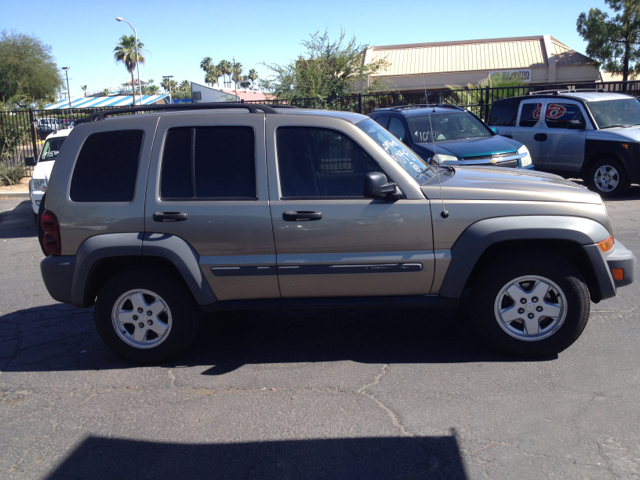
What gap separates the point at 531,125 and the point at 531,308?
902 cm

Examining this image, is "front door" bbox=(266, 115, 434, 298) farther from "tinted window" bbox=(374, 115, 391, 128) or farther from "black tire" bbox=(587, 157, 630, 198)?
"black tire" bbox=(587, 157, 630, 198)

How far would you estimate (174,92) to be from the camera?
346 feet

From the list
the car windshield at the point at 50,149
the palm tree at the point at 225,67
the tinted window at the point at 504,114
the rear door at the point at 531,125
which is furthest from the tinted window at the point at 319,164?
the palm tree at the point at 225,67

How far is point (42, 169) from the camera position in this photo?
1120 cm

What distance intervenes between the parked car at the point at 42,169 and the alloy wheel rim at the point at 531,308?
774 cm

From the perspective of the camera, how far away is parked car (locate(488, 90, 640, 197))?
35.2ft

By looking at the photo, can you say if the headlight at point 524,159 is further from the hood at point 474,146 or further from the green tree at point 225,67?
the green tree at point 225,67

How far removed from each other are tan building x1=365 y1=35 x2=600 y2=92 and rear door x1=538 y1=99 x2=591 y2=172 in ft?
61.5

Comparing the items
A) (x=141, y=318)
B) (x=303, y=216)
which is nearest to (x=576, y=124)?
(x=303, y=216)

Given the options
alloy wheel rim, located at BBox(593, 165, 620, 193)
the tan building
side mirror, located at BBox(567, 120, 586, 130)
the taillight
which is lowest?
alloy wheel rim, located at BBox(593, 165, 620, 193)

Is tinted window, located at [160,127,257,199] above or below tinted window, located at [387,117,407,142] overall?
below

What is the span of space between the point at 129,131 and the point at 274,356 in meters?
2.11

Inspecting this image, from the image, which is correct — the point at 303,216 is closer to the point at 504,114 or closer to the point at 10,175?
the point at 504,114

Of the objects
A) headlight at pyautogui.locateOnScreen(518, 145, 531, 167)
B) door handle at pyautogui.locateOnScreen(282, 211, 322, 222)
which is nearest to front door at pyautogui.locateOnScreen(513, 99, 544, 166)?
headlight at pyautogui.locateOnScreen(518, 145, 531, 167)
